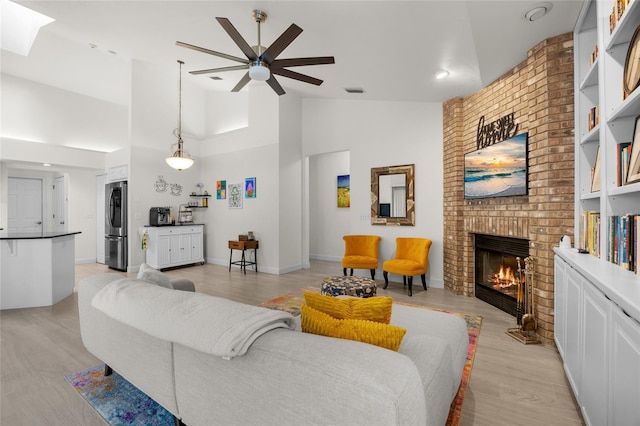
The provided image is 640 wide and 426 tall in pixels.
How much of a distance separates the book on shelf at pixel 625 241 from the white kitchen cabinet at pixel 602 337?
59 millimetres

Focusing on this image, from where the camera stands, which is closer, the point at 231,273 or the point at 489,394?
the point at 489,394

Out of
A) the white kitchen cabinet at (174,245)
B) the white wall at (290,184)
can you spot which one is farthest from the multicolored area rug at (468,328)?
the white kitchen cabinet at (174,245)

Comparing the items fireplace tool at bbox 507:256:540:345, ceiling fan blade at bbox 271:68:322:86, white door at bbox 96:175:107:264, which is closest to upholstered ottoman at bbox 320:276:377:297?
fireplace tool at bbox 507:256:540:345

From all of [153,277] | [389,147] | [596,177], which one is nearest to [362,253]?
[389,147]

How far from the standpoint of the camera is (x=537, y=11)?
229 cm

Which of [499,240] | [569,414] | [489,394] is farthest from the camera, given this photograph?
[499,240]

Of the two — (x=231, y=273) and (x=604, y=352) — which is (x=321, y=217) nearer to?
(x=231, y=273)

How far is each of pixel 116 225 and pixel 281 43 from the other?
5.42 meters

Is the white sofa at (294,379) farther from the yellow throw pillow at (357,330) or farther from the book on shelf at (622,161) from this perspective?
the book on shelf at (622,161)

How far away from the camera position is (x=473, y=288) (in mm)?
4230

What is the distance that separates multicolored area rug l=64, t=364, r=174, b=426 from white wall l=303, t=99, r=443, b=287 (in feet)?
13.1

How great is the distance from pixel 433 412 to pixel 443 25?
301cm

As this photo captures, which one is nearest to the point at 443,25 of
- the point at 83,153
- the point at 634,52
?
the point at 634,52

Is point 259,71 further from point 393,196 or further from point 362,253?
point 362,253
